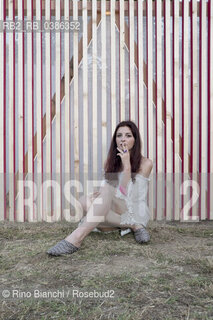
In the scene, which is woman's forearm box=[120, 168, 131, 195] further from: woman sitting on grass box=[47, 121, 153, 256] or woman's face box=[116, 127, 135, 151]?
woman's face box=[116, 127, 135, 151]

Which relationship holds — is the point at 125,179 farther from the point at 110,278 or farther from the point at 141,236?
the point at 110,278

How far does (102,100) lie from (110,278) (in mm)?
2052

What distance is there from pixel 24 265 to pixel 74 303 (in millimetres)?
707

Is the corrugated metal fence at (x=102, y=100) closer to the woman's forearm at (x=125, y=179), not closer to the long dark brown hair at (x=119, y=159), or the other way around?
the long dark brown hair at (x=119, y=159)

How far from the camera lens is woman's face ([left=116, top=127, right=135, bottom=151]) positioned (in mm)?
2922

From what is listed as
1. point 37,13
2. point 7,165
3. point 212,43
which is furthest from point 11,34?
point 212,43

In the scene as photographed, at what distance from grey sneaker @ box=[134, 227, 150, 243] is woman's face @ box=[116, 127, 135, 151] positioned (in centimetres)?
69

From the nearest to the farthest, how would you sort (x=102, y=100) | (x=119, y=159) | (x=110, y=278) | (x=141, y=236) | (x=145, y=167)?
(x=110, y=278) → (x=141, y=236) → (x=145, y=167) → (x=119, y=159) → (x=102, y=100)

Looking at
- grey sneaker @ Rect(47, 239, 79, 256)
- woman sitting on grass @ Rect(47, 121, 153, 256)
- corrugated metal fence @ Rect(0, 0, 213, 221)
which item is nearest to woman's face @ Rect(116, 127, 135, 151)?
woman sitting on grass @ Rect(47, 121, 153, 256)

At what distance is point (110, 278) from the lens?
6.23 ft

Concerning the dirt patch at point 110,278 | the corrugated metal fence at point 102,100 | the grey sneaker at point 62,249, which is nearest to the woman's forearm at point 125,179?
the dirt patch at point 110,278

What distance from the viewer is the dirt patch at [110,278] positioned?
1.51m

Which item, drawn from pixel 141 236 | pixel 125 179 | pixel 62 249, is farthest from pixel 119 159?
pixel 62 249

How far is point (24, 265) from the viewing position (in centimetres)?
217
